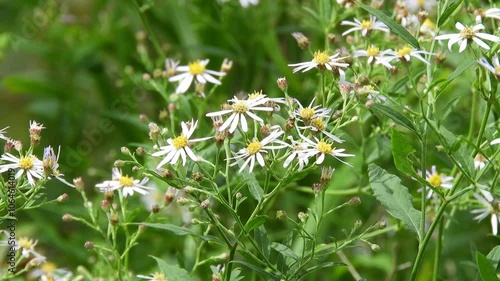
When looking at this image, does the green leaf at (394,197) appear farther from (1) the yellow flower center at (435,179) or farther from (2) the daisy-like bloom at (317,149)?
(1) the yellow flower center at (435,179)

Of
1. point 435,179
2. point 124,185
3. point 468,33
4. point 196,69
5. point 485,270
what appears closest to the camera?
point 485,270

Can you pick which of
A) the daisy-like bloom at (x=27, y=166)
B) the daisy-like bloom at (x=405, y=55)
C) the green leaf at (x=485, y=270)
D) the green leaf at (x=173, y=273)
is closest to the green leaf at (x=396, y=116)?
the daisy-like bloom at (x=405, y=55)

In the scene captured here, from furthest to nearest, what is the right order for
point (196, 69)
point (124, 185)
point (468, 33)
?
point (196, 69) → point (124, 185) → point (468, 33)

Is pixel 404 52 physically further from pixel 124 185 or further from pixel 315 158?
pixel 124 185

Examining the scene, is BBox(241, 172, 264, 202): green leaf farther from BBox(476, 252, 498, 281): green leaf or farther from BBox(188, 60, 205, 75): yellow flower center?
BBox(188, 60, 205, 75): yellow flower center

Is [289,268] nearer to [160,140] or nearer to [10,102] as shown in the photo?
[160,140]

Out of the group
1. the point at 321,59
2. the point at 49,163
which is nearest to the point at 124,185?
the point at 49,163
